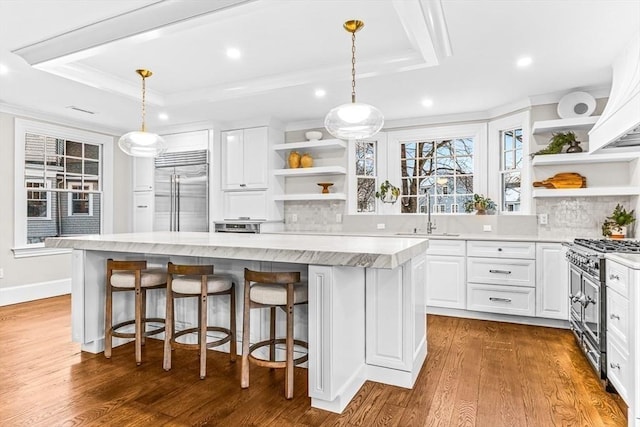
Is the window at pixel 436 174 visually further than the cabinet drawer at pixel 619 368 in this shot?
Yes

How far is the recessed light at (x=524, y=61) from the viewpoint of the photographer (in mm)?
3303

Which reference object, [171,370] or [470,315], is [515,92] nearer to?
[470,315]

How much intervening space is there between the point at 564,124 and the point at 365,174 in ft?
7.77

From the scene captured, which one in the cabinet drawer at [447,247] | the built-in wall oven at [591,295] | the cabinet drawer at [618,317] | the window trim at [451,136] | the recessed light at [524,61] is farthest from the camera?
the window trim at [451,136]

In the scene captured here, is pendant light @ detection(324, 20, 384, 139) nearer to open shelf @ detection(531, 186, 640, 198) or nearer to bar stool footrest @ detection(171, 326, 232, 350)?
bar stool footrest @ detection(171, 326, 232, 350)

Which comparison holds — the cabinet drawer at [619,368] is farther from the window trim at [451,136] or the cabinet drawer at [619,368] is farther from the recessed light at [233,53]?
the recessed light at [233,53]

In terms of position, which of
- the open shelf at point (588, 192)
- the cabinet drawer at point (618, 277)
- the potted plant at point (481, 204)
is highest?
the open shelf at point (588, 192)

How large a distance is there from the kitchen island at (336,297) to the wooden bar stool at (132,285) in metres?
0.17

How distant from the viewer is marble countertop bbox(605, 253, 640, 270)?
206cm

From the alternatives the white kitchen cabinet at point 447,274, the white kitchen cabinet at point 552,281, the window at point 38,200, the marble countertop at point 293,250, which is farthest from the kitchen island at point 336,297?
the window at point 38,200

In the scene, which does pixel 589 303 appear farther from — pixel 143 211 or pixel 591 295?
pixel 143 211

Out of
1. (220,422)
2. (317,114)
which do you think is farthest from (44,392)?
(317,114)

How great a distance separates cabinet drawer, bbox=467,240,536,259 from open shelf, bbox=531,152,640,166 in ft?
2.88

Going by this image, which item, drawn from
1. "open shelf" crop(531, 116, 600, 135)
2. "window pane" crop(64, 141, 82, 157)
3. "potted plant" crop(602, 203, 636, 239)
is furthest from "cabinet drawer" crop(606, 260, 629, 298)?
"window pane" crop(64, 141, 82, 157)
